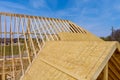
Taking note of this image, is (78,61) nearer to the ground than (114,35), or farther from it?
nearer to the ground

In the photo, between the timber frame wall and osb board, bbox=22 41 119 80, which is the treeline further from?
osb board, bbox=22 41 119 80

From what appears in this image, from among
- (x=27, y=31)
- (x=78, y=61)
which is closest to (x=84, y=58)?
(x=78, y=61)

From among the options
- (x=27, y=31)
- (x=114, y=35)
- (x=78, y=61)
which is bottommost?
(x=78, y=61)

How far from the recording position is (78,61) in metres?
5.18

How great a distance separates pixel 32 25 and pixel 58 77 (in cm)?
752

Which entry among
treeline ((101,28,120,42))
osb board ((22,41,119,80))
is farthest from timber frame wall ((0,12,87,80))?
treeline ((101,28,120,42))

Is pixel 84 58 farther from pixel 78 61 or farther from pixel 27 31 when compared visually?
pixel 27 31

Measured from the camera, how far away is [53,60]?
6617 millimetres

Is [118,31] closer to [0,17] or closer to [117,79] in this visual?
[0,17]

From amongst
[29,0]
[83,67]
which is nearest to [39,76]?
[83,67]

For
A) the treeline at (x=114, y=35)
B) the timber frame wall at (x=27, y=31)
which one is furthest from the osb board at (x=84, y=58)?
the treeline at (x=114, y=35)

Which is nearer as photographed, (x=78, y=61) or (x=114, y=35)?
(x=78, y=61)

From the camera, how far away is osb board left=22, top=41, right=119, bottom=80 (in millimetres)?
4469

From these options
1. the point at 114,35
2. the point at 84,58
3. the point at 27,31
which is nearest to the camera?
the point at 84,58
